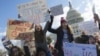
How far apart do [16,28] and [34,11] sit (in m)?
0.70

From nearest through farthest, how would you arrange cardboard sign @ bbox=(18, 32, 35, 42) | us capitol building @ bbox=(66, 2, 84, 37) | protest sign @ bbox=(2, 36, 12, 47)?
protest sign @ bbox=(2, 36, 12, 47) → cardboard sign @ bbox=(18, 32, 35, 42) → us capitol building @ bbox=(66, 2, 84, 37)

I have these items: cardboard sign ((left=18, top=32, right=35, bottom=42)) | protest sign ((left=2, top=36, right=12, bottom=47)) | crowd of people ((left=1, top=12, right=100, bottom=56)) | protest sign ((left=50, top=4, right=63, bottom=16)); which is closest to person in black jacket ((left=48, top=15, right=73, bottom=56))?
crowd of people ((left=1, top=12, right=100, bottom=56))

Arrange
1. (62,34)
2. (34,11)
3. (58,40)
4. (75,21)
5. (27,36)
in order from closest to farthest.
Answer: (62,34)
(58,40)
(27,36)
(34,11)
(75,21)

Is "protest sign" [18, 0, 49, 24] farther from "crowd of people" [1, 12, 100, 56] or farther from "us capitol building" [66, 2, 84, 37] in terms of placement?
"us capitol building" [66, 2, 84, 37]

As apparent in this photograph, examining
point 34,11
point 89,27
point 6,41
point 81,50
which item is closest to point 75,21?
point 34,11

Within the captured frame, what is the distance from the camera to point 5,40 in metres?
9.34

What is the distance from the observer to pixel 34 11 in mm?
10023

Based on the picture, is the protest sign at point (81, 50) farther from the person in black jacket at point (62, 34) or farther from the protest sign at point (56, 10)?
the protest sign at point (56, 10)

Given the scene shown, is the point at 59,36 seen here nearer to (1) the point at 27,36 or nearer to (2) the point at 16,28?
(1) the point at 27,36

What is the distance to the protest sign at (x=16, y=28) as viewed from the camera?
9.60m

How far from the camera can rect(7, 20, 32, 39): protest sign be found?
9.60 metres

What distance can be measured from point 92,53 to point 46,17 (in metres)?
2.45

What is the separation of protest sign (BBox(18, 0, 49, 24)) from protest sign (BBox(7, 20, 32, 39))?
0.20 m

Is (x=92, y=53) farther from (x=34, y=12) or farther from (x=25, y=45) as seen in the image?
(x=34, y=12)
